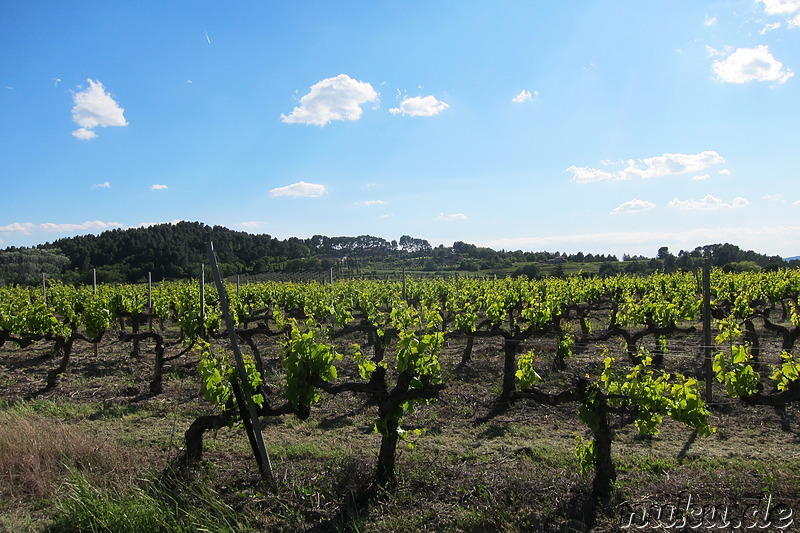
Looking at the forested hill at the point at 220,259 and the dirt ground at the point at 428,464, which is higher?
the forested hill at the point at 220,259

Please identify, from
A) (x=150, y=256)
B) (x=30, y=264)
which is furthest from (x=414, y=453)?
(x=30, y=264)

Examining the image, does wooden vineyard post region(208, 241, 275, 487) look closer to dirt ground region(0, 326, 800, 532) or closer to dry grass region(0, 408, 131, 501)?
dirt ground region(0, 326, 800, 532)

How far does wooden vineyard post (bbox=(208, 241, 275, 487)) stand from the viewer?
16.7ft

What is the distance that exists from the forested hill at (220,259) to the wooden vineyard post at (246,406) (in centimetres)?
3401

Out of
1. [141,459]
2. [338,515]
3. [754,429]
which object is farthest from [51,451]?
[754,429]

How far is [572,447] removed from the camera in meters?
6.41

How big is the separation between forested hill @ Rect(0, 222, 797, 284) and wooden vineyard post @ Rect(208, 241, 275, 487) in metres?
34.0

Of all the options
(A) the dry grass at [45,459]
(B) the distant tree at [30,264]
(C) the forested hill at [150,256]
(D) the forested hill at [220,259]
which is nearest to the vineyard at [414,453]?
(A) the dry grass at [45,459]

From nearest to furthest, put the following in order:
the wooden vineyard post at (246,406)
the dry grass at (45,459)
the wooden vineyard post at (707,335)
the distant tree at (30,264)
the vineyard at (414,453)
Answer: the vineyard at (414,453) → the dry grass at (45,459) → the wooden vineyard post at (246,406) → the wooden vineyard post at (707,335) → the distant tree at (30,264)

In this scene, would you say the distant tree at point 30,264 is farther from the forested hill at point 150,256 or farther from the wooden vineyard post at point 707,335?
the wooden vineyard post at point 707,335

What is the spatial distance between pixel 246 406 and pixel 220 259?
5396 cm

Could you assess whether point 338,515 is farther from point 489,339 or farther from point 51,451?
point 489,339

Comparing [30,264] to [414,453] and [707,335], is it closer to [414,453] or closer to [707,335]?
[414,453]

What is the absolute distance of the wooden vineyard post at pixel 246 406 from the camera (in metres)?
5.10
